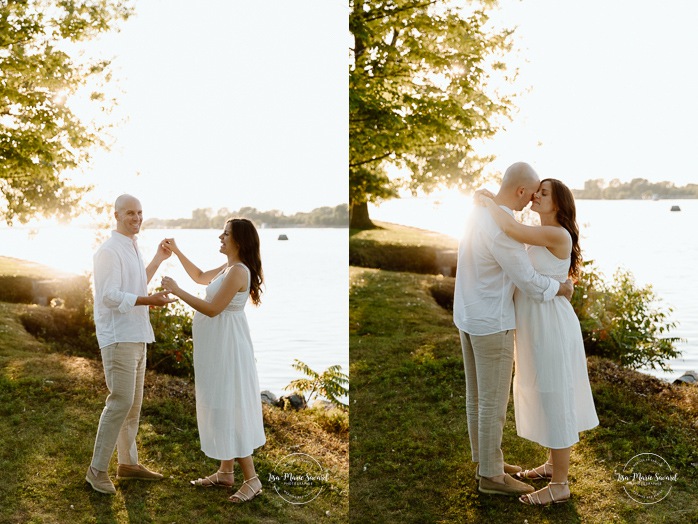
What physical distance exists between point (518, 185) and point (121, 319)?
233 centimetres

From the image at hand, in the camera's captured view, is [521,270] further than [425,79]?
No

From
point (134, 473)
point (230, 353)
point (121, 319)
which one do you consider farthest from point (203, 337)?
point (134, 473)

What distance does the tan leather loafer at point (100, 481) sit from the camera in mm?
4293

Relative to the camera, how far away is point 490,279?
403cm

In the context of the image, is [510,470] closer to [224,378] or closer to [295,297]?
[224,378]

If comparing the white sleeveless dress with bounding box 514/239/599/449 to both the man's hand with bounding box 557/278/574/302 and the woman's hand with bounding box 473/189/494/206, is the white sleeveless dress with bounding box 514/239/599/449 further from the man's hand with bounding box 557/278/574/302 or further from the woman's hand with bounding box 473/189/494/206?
the woman's hand with bounding box 473/189/494/206

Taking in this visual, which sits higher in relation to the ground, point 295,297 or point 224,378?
point 295,297

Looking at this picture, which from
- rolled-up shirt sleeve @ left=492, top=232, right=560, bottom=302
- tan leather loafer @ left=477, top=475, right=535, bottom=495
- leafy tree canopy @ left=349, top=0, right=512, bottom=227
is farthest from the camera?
leafy tree canopy @ left=349, top=0, right=512, bottom=227

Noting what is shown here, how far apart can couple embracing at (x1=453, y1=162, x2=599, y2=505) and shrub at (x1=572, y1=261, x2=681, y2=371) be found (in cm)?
164

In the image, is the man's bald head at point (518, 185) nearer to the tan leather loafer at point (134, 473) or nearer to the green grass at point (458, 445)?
the green grass at point (458, 445)

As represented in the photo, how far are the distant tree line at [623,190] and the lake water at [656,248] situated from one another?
44 millimetres

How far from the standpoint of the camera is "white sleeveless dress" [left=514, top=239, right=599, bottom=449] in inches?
157

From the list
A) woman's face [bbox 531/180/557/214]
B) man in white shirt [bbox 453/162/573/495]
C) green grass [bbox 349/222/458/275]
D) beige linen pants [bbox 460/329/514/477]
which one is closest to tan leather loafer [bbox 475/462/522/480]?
beige linen pants [bbox 460/329/514/477]

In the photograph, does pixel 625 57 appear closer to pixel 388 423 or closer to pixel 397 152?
pixel 397 152
